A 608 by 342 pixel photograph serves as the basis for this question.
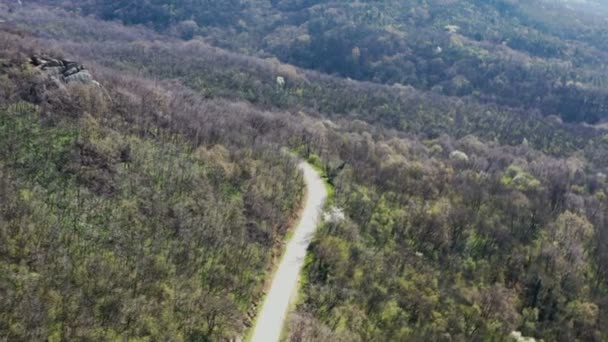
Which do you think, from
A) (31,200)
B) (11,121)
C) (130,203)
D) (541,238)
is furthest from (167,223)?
(541,238)

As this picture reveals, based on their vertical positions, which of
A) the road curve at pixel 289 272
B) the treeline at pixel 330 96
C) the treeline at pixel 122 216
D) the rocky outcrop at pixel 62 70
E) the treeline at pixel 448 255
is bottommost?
the treeline at pixel 330 96

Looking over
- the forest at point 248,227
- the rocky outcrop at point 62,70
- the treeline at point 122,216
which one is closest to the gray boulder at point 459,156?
the forest at point 248,227

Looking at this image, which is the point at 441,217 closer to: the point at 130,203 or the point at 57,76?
the point at 130,203

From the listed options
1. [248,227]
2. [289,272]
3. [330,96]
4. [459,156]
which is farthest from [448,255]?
[330,96]

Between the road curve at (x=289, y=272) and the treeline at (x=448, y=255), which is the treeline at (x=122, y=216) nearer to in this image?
the road curve at (x=289, y=272)

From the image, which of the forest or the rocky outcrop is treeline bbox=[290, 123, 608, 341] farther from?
the rocky outcrop

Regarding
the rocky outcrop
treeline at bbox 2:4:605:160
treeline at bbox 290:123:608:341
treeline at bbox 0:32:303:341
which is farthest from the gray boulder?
the rocky outcrop
